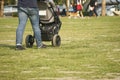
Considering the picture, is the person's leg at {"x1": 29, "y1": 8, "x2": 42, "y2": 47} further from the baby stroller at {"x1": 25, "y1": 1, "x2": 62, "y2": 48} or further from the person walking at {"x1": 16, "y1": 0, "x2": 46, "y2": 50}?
the baby stroller at {"x1": 25, "y1": 1, "x2": 62, "y2": 48}

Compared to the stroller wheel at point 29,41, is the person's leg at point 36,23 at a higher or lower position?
higher

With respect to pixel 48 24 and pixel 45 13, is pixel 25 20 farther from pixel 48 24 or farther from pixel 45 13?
pixel 48 24

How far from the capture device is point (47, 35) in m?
13.9

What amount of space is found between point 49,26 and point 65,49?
124 centimetres

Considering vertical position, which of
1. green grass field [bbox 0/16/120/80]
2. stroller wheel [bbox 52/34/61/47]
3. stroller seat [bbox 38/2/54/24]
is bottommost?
stroller wheel [bbox 52/34/61/47]

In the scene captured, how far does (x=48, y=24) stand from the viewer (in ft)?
45.9

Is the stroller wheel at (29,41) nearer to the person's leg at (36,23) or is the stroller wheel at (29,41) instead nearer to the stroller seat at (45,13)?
the person's leg at (36,23)

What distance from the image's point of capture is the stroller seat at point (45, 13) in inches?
535

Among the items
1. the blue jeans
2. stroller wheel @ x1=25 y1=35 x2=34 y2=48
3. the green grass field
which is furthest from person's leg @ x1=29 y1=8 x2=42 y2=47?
stroller wheel @ x1=25 y1=35 x2=34 y2=48

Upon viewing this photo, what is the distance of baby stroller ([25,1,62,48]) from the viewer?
13641mm

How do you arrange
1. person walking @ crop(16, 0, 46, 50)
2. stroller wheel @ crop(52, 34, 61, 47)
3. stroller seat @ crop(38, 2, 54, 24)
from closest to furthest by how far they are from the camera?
person walking @ crop(16, 0, 46, 50) → stroller seat @ crop(38, 2, 54, 24) → stroller wheel @ crop(52, 34, 61, 47)

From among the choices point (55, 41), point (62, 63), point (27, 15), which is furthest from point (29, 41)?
point (62, 63)

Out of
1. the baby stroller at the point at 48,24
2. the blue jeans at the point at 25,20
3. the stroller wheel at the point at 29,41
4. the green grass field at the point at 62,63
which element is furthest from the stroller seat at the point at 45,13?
the green grass field at the point at 62,63

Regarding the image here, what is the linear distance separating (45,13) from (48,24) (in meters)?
0.48
